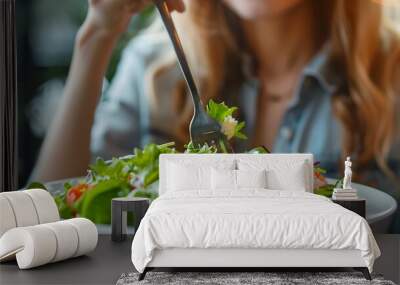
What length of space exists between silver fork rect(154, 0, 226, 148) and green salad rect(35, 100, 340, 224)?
0.26 feet

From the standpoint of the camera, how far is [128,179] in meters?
6.94

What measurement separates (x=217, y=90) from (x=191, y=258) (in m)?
2.88

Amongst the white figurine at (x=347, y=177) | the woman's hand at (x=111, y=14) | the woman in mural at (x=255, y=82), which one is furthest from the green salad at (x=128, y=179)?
the woman's hand at (x=111, y=14)

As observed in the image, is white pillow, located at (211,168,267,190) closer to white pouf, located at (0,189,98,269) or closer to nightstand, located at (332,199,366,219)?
nightstand, located at (332,199,366,219)

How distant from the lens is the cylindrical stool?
6328mm

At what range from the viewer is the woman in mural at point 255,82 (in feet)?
23.9

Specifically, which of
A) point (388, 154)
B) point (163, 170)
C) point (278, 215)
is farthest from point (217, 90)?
point (278, 215)

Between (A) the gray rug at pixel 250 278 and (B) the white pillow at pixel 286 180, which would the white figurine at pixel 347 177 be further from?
(A) the gray rug at pixel 250 278

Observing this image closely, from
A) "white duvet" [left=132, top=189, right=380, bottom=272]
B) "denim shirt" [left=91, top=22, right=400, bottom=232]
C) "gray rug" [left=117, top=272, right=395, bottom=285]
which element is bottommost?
"gray rug" [left=117, top=272, right=395, bottom=285]

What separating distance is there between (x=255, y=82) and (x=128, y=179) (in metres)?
1.60

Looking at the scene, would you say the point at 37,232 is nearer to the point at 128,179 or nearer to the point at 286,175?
the point at 128,179

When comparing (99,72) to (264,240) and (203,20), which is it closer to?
(203,20)

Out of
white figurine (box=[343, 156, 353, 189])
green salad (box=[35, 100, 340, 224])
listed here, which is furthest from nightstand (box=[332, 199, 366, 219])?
green salad (box=[35, 100, 340, 224])

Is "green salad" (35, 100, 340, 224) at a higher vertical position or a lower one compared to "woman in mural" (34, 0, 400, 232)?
lower
